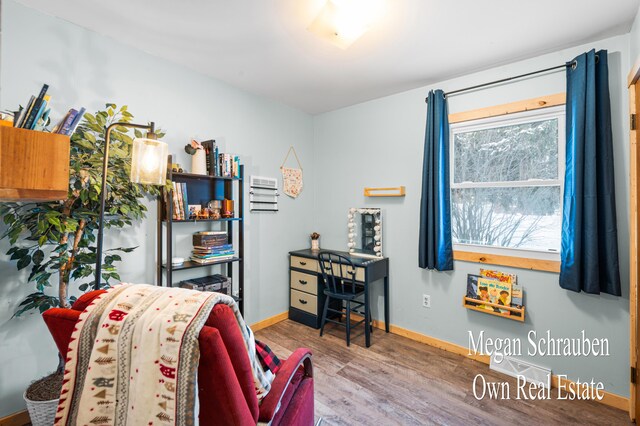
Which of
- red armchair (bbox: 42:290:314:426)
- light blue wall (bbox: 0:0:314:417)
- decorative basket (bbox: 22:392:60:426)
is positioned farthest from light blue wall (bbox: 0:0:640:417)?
red armchair (bbox: 42:290:314:426)

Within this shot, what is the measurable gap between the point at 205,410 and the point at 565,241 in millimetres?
2483

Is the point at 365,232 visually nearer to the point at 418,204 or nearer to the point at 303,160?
the point at 418,204

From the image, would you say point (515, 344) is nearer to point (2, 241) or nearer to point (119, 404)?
point (119, 404)

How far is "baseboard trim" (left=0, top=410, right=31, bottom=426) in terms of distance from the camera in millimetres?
1793

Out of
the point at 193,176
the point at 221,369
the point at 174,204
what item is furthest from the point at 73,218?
the point at 221,369

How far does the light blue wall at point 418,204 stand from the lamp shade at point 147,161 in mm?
2269

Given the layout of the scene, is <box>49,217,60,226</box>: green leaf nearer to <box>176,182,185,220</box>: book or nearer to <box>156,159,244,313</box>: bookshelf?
<box>156,159,244,313</box>: bookshelf

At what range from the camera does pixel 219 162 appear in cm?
270

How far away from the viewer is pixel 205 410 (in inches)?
36.6

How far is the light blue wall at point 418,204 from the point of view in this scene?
6.86ft

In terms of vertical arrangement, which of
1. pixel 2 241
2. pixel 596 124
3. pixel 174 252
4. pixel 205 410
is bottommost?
pixel 205 410

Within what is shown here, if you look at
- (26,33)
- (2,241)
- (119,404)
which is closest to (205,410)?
(119,404)

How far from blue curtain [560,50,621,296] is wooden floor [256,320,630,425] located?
0.84 meters

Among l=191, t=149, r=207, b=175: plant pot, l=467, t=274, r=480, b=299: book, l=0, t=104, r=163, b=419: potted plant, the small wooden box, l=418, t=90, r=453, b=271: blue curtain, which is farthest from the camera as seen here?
l=418, t=90, r=453, b=271: blue curtain
